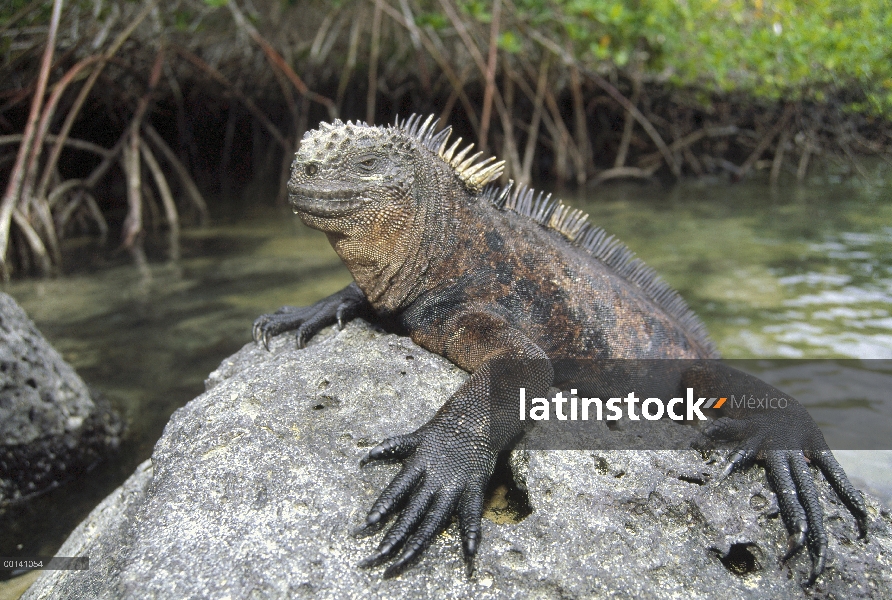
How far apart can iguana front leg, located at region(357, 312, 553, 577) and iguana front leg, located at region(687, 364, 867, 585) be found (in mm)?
632

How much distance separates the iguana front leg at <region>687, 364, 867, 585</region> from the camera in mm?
1871

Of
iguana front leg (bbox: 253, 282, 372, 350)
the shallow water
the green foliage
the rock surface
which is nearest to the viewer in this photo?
the rock surface

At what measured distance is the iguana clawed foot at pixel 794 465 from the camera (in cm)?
187

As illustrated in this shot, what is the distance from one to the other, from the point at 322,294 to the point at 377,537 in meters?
3.62

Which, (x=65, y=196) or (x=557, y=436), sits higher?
(x=557, y=436)

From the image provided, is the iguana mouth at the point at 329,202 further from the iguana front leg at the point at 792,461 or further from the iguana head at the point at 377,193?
the iguana front leg at the point at 792,461

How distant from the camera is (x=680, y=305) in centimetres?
302

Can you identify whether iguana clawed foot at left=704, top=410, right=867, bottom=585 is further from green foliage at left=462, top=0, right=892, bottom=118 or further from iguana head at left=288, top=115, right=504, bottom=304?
green foliage at left=462, top=0, right=892, bottom=118

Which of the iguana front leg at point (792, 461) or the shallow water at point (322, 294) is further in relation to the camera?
the shallow water at point (322, 294)

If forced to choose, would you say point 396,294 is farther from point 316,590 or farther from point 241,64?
point 241,64

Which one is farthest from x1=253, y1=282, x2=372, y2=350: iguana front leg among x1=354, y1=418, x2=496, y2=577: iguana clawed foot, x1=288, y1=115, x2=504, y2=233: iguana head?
x1=354, y1=418, x2=496, y2=577: iguana clawed foot

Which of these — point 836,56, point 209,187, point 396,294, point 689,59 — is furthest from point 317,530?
point 209,187

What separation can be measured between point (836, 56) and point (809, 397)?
5003mm

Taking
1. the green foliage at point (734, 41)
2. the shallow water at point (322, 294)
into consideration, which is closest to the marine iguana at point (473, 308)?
the shallow water at point (322, 294)
